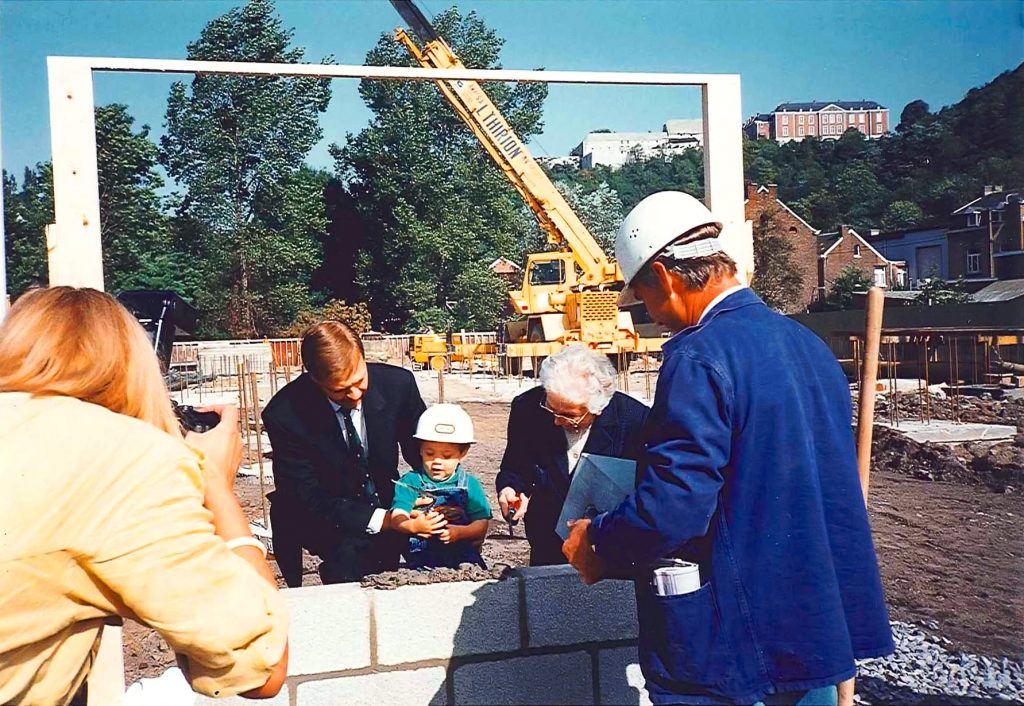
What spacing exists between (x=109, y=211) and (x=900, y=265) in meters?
3.58

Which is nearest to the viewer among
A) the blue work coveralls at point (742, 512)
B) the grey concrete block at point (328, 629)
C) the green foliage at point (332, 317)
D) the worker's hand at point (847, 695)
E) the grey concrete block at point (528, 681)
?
the blue work coveralls at point (742, 512)

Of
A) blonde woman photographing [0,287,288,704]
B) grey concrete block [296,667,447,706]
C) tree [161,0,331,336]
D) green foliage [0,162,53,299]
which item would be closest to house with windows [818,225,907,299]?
tree [161,0,331,336]

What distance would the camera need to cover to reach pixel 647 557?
1.79 metres

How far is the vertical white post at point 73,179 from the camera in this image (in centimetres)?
262

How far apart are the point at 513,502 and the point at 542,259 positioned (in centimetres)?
117

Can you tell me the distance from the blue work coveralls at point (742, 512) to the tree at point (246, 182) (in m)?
1.67

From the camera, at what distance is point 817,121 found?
15.2ft

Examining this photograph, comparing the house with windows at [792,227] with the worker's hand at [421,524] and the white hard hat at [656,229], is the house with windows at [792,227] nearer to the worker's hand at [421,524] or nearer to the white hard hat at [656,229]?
the worker's hand at [421,524]

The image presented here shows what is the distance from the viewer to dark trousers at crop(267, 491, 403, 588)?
115 inches

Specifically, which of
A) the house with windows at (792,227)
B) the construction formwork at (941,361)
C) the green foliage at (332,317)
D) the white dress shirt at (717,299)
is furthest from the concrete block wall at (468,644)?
the house with windows at (792,227)

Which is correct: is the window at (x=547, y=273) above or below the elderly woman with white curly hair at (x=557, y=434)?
above

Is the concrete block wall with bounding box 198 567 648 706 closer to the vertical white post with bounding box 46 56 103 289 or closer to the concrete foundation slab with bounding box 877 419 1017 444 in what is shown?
the vertical white post with bounding box 46 56 103 289

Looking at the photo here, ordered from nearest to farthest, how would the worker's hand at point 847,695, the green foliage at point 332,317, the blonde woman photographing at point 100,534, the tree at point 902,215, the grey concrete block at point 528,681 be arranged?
the blonde woman photographing at point 100,534 < the worker's hand at point 847,695 < the grey concrete block at point 528,681 < the green foliage at point 332,317 < the tree at point 902,215

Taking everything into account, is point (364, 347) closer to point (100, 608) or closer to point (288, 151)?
point (288, 151)
